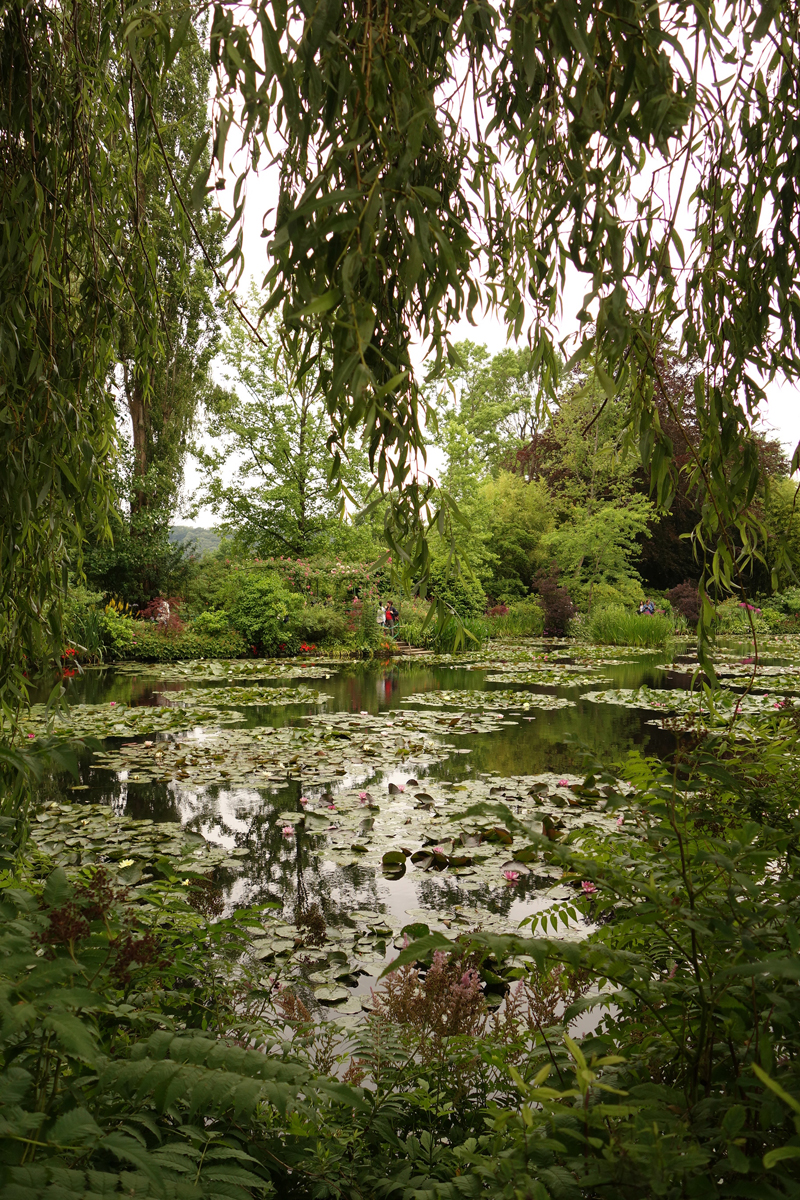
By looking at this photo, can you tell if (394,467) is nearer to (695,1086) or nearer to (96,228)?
(695,1086)

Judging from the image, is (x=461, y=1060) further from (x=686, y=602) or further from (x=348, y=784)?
(x=686, y=602)

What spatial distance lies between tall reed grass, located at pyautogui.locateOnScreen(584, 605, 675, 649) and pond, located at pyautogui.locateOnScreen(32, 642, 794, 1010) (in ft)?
18.4

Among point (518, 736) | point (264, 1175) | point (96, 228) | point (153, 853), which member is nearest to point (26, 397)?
point (96, 228)

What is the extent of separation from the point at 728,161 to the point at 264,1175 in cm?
257

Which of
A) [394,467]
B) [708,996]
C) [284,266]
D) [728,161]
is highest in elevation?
[728,161]

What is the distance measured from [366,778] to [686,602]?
656 inches

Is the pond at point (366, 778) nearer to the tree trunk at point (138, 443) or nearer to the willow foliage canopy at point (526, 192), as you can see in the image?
the willow foliage canopy at point (526, 192)

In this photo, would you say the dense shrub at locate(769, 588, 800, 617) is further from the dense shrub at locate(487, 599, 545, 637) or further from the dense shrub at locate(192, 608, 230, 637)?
the dense shrub at locate(192, 608, 230, 637)

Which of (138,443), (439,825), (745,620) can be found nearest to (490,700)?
(439,825)

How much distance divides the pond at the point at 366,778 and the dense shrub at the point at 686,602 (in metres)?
9.48

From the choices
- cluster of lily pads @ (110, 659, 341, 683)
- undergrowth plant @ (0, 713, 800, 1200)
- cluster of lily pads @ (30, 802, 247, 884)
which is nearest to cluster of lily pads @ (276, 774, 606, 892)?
cluster of lily pads @ (30, 802, 247, 884)

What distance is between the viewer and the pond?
10.6ft

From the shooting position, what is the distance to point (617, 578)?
20.3 m

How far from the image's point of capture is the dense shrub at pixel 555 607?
62.7 feet
